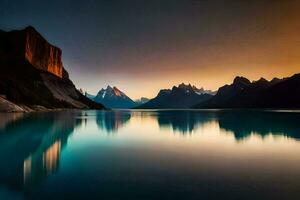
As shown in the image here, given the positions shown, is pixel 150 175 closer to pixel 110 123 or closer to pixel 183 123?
pixel 183 123

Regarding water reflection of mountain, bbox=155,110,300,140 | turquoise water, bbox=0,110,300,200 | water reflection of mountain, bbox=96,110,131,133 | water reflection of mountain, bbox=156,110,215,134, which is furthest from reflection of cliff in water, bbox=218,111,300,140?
water reflection of mountain, bbox=96,110,131,133

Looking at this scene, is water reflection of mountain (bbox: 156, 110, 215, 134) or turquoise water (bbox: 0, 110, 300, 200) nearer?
turquoise water (bbox: 0, 110, 300, 200)

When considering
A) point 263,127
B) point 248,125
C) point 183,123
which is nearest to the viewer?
point 263,127

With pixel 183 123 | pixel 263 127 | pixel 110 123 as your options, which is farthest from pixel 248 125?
pixel 110 123

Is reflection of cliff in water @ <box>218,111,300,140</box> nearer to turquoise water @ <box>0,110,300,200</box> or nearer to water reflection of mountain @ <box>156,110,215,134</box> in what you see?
water reflection of mountain @ <box>156,110,215,134</box>

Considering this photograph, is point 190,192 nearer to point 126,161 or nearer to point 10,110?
point 126,161

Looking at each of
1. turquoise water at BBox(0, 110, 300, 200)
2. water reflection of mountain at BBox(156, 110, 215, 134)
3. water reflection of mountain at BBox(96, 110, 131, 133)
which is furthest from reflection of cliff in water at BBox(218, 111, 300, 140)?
water reflection of mountain at BBox(96, 110, 131, 133)

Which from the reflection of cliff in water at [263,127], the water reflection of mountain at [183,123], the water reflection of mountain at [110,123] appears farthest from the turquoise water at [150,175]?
the water reflection of mountain at [110,123]

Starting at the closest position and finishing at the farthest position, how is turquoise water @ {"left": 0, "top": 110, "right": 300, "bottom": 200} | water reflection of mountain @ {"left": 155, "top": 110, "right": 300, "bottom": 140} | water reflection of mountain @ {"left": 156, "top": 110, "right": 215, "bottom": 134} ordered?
turquoise water @ {"left": 0, "top": 110, "right": 300, "bottom": 200} < water reflection of mountain @ {"left": 155, "top": 110, "right": 300, "bottom": 140} < water reflection of mountain @ {"left": 156, "top": 110, "right": 215, "bottom": 134}

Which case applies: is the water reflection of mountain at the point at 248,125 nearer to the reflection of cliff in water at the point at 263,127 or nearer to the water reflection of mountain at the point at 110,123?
the reflection of cliff in water at the point at 263,127

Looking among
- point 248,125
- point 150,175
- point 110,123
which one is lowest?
point 150,175

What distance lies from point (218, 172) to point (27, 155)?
649 inches

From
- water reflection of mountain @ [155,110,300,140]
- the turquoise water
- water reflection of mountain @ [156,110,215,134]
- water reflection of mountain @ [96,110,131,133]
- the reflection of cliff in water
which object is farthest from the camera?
water reflection of mountain @ [96,110,131,133]

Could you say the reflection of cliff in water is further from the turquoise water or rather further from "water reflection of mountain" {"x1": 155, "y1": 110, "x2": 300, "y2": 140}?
the turquoise water
